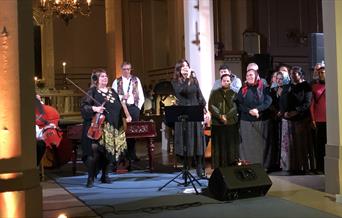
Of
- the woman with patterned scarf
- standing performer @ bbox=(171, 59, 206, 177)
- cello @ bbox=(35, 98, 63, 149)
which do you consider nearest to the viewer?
cello @ bbox=(35, 98, 63, 149)

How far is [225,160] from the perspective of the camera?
688 centimetres

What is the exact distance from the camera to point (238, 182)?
17.8ft

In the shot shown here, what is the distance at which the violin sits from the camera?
256 inches

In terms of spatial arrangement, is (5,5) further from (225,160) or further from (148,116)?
(148,116)

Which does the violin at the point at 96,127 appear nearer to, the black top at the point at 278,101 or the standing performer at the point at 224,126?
the standing performer at the point at 224,126

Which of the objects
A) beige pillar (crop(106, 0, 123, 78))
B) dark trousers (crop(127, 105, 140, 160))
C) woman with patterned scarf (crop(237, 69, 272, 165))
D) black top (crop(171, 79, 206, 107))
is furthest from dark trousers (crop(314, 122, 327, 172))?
beige pillar (crop(106, 0, 123, 78))

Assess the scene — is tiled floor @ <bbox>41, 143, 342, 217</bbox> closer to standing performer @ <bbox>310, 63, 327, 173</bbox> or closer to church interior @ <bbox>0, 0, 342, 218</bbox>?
church interior @ <bbox>0, 0, 342, 218</bbox>

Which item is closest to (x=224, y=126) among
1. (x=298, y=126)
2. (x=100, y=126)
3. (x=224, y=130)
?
(x=224, y=130)

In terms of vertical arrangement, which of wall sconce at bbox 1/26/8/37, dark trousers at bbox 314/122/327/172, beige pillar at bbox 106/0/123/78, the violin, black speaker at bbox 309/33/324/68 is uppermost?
beige pillar at bbox 106/0/123/78

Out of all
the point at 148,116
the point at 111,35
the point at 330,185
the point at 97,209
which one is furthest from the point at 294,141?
the point at 111,35

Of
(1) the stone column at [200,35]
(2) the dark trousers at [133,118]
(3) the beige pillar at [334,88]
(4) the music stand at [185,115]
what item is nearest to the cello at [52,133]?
(2) the dark trousers at [133,118]

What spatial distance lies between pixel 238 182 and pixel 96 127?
6.50 feet

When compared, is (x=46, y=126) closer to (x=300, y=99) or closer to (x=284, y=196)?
(x=284, y=196)

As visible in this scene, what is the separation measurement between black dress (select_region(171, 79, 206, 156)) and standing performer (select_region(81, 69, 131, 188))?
0.75 metres
